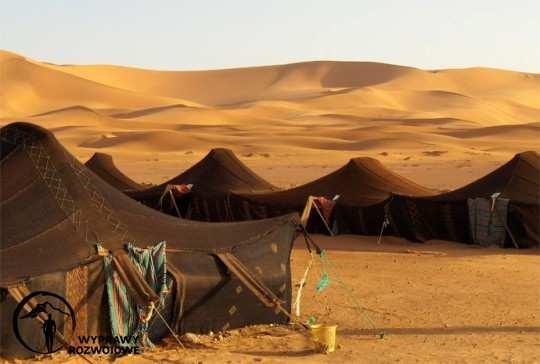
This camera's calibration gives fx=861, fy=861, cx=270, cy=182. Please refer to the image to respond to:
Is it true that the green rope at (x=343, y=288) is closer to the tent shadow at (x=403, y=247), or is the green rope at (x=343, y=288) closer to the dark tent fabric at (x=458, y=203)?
the tent shadow at (x=403, y=247)

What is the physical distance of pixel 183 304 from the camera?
9992mm

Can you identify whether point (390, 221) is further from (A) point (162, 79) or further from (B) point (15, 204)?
(A) point (162, 79)

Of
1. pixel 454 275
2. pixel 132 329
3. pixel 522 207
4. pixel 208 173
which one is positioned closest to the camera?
pixel 132 329

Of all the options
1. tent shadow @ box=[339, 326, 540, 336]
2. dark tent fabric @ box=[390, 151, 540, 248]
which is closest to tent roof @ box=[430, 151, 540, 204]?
dark tent fabric @ box=[390, 151, 540, 248]

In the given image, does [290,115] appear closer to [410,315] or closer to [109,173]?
[109,173]

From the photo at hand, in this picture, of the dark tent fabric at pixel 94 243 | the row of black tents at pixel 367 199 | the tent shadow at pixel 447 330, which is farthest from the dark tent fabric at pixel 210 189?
the tent shadow at pixel 447 330

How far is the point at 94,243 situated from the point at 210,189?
12129mm

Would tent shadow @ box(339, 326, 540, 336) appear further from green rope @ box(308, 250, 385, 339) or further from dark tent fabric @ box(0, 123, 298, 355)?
dark tent fabric @ box(0, 123, 298, 355)

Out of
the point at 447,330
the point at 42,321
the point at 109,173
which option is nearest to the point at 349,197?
the point at 109,173

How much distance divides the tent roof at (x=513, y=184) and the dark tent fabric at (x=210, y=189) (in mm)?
5245

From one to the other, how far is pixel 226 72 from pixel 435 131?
92.3 metres

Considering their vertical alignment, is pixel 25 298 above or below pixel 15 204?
below

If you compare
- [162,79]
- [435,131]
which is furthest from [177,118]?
[162,79]

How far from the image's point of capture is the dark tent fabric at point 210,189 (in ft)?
70.0
